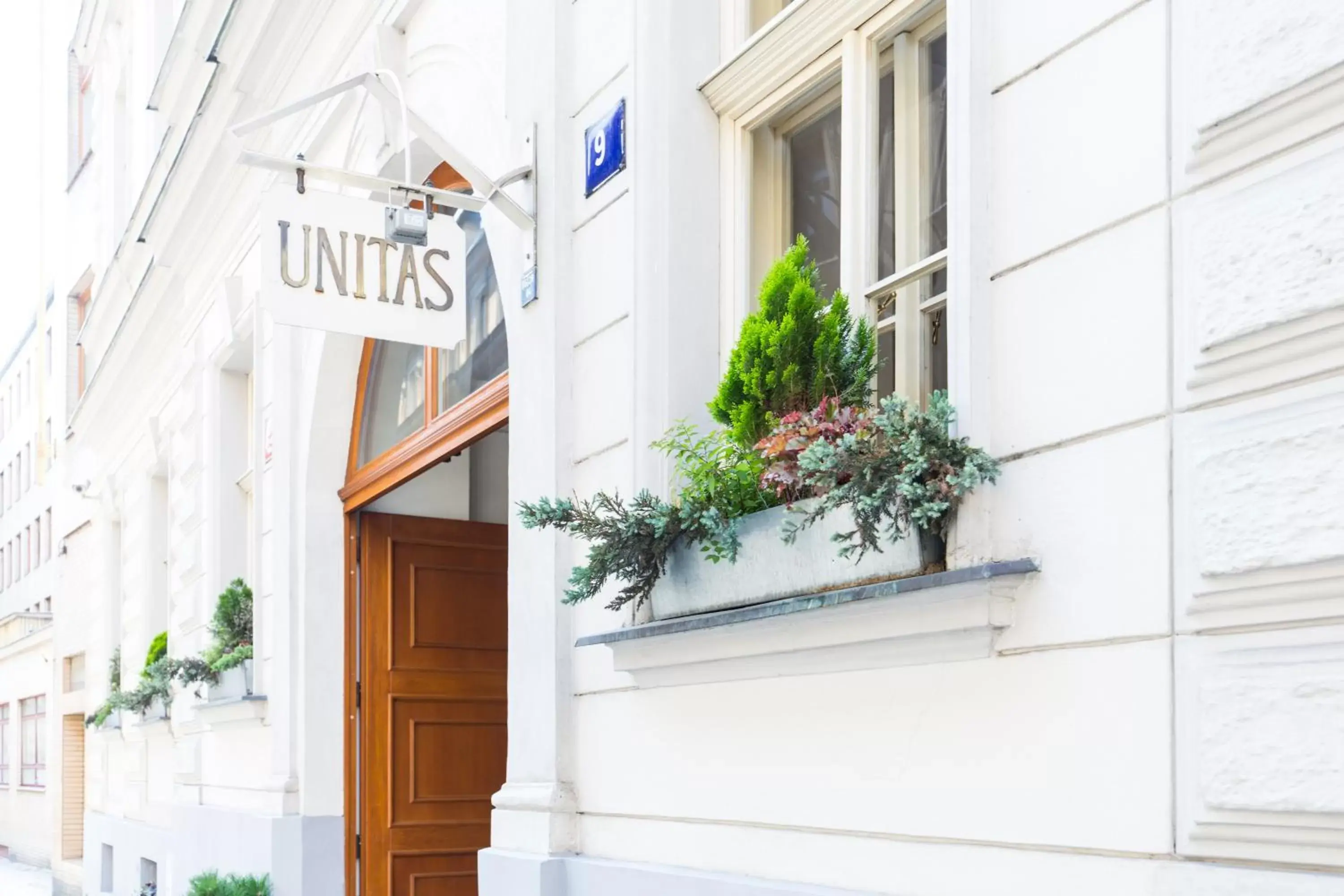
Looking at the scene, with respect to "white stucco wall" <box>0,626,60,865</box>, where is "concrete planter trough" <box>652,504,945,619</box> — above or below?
above

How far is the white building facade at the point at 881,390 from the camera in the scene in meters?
2.33

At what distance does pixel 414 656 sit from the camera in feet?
24.6

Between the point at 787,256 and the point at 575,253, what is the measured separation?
4.37 ft

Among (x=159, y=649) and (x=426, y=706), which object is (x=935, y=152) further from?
(x=159, y=649)

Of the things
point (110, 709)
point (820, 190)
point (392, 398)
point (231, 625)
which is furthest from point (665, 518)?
point (110, 709)

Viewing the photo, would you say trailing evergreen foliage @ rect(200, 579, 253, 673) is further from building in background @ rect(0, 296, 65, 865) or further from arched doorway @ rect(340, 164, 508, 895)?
building in background @ rect(0, 296, 65, 865)

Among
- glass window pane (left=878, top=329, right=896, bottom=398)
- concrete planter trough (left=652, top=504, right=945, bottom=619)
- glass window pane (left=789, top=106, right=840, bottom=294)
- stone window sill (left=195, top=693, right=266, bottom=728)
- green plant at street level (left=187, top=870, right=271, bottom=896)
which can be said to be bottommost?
green plant at street level (left=187, top=870, right=271, bottom=896)

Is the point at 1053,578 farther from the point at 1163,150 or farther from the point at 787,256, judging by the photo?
the point at 787,256

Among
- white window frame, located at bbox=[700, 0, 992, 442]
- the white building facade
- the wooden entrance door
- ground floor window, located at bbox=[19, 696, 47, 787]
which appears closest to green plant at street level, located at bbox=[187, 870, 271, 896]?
the white building facade

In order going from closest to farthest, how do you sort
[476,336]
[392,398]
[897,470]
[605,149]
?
[897,470] → [605,149] → [476,336] → [392,398]

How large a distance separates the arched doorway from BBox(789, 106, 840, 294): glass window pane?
320cm

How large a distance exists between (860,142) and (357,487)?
437cm

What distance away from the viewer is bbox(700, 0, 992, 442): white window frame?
295 cm

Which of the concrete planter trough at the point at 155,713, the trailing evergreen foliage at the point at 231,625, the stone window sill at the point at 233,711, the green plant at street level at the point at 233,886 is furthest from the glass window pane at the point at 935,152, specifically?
the concrete planter trough at the point at 155,713
